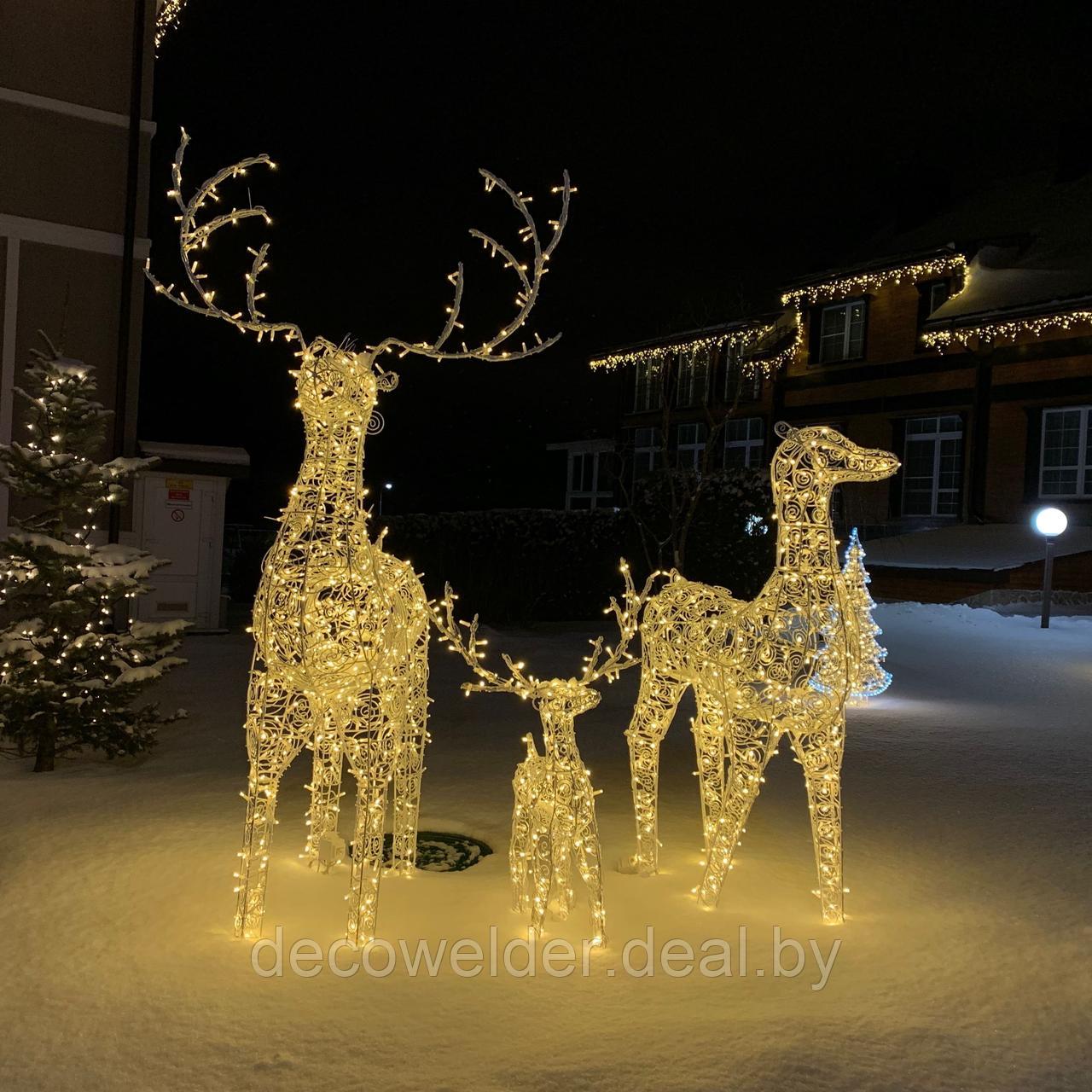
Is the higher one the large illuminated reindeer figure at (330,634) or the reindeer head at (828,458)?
the reindeer head at (828,458)

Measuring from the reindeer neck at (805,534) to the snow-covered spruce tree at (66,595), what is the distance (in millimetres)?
4718

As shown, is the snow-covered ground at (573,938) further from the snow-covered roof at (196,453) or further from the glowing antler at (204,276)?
the snow-covered roof at (196,453)

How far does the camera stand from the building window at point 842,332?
24703mm

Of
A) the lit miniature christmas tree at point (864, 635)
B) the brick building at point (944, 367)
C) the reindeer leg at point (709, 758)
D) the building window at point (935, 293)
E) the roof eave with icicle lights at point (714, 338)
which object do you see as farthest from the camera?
the roof eave with icicle lights at point (714, 338)

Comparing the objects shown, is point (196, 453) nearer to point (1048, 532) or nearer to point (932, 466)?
point (1048, 532)

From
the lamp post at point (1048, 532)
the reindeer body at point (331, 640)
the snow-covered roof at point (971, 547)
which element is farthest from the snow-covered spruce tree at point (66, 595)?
the snow-covered roof at point (971, 547)

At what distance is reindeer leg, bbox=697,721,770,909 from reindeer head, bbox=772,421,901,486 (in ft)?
4.04

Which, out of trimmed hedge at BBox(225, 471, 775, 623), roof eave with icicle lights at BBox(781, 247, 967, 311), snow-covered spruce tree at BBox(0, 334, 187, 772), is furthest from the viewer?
roof eave with icicle lights at BBox(781, 247, 967, 311)

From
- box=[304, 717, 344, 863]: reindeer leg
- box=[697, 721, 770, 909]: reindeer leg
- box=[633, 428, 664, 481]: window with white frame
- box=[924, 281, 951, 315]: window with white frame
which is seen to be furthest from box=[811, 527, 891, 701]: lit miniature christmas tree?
box=[633, 428, 664, 481]: window with white frame

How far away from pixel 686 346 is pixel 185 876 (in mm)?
22060

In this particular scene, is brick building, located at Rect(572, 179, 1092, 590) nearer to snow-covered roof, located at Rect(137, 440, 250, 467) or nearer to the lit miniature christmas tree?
snow-covered roof, located at Rect(137, 440, 250, 467)

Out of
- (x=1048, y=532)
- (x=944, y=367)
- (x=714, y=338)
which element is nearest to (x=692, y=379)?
(x=714, y=338)

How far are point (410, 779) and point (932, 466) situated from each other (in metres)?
20.7

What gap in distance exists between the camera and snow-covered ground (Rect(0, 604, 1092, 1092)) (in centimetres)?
351
